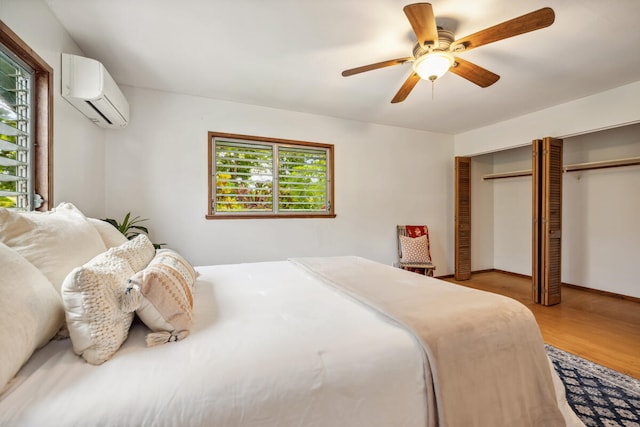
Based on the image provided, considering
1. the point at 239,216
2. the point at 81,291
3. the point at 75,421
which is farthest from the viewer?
the point at 239,216

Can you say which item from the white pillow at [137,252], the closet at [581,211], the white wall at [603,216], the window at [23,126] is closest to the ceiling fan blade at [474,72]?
the closet at [581,211]

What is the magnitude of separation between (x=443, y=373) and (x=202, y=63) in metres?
2.80

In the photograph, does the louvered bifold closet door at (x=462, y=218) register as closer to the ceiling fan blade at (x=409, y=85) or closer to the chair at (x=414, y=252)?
the chair at (x=414, y=252)

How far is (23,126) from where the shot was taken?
1663 millimetres

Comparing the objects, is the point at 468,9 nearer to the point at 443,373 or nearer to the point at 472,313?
the point at 472,313

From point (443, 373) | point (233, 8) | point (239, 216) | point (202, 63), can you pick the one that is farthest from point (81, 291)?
point (239, 216)

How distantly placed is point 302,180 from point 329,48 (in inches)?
69.8

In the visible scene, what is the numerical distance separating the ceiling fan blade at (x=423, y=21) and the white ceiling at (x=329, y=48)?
0.79 ft

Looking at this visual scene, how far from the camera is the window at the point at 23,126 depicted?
1.50 meters

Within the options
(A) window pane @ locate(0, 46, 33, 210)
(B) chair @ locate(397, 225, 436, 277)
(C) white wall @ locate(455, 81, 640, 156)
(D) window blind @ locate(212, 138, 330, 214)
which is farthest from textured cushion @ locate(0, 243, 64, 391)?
(C) white wall @ locate(455, 81, 640, 156)

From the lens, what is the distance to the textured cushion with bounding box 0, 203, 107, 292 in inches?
37.9

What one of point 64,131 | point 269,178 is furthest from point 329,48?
point 64,131

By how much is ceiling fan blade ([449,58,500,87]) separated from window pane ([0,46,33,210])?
2757 millimetres

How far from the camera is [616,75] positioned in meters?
2.63
